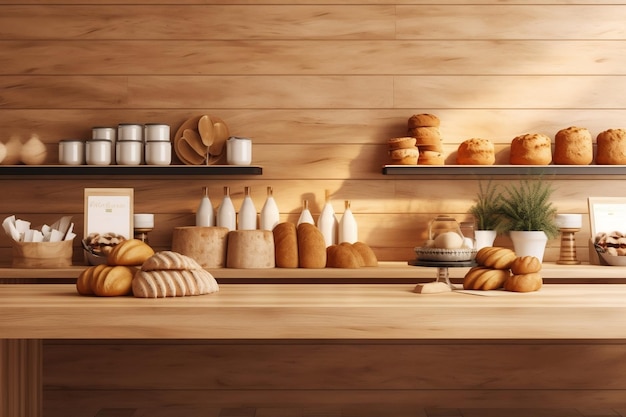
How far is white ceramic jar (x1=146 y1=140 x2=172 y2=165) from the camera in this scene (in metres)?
3.13

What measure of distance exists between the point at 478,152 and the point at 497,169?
0.12m

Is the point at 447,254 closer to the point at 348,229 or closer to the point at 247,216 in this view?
the point at 348,229

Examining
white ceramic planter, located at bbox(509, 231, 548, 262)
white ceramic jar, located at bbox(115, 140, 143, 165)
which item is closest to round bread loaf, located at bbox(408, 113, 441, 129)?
white ceramic planter, located at bbox(509, 231, 548, 262)

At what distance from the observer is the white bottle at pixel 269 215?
3.19 meters

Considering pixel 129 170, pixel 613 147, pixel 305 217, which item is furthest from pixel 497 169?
pixel 129 170

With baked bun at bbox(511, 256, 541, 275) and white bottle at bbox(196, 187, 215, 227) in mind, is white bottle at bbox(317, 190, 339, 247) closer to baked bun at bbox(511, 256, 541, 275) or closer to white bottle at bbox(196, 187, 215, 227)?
white bottle at bbox(196, 187, 215, 227)

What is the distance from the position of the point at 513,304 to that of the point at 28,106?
2670mm

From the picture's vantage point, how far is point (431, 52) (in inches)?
132

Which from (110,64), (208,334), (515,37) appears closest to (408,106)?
(515,37)

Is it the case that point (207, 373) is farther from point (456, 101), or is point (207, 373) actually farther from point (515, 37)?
point (515, 37)

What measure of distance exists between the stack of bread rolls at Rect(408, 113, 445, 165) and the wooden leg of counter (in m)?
1.87

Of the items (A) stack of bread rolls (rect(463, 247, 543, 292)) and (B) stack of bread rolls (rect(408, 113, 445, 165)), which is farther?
(B) stack of bread rolls (rect(408, 113, 445, 165))

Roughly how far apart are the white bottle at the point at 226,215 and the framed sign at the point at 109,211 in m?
0.42

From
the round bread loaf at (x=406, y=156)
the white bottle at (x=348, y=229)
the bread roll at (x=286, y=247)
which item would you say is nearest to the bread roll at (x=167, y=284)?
the bread roll at (x=286, y=247)
